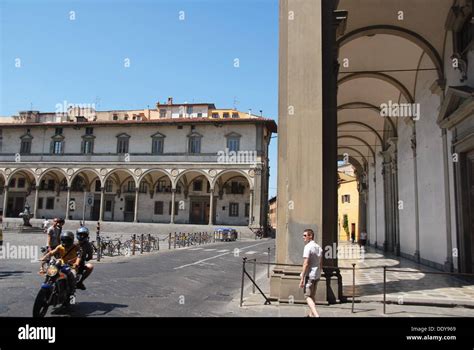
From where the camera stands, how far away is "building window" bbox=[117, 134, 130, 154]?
46.4 meters

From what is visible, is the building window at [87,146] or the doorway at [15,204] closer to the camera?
the building window at [87,146]

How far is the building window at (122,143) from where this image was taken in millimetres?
46375

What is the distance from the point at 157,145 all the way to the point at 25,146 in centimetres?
1732

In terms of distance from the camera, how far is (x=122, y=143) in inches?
1836

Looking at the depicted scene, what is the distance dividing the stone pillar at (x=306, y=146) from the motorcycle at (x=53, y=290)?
12.0 feet

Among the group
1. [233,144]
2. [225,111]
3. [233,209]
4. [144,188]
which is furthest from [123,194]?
[225,111]

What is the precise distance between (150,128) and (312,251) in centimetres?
4151

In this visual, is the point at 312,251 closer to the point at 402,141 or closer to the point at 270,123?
the point at 402,141

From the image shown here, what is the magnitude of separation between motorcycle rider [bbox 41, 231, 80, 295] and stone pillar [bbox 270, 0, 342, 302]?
3.56 meters

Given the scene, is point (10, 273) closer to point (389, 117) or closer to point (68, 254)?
point (68, 254)

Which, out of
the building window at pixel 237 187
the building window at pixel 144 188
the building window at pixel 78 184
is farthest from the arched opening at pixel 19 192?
the building window at pixel 237 187

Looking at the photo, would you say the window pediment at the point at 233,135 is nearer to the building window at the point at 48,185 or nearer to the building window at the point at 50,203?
the building window at the point at 48,185

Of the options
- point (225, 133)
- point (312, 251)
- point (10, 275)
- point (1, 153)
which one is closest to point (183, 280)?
point (10, 275)
